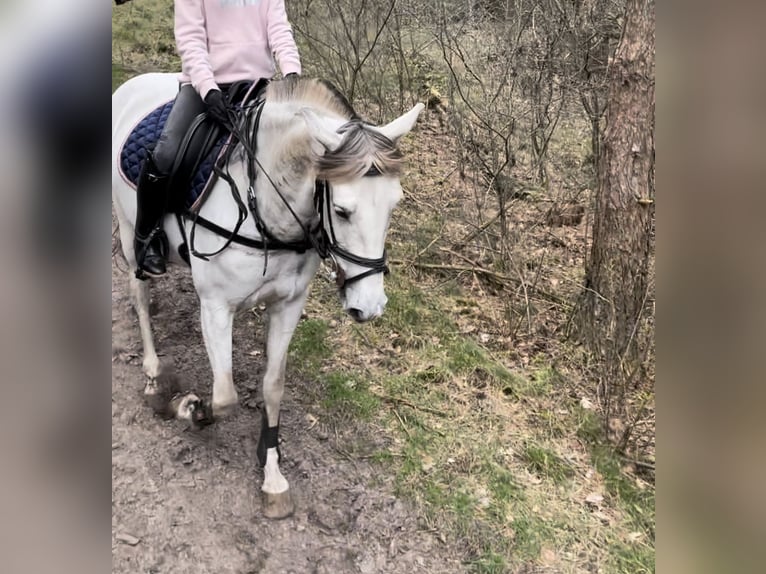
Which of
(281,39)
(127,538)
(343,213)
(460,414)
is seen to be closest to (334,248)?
Answer: (343,213)

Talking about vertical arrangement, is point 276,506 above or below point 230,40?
below

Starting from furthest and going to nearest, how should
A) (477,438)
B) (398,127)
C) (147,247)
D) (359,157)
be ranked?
1. (477,438)
2. (147,247)
3. (398,127)
4. (359,157)

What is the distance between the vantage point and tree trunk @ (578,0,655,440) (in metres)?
2.88

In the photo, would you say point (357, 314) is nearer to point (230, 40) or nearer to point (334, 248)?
point (334, 248)

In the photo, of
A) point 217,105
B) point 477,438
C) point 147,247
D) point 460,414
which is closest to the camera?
point 217,105

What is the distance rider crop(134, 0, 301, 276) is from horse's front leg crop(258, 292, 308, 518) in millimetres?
651

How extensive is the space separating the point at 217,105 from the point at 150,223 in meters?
0.62

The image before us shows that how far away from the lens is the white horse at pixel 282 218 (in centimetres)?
188

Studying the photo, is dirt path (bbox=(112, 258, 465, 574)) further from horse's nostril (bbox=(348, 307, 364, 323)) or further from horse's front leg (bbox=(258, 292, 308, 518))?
horse's nostril (bbox=(348, 307, 364, 323))

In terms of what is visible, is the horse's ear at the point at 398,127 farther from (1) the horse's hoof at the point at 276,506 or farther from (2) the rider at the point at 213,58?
(1) the horse's hoof at the point at 276,506

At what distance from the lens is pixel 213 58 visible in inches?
90.6

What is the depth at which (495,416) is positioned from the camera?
307cm
